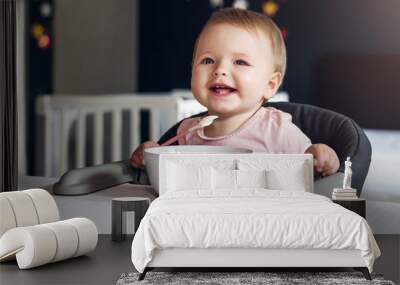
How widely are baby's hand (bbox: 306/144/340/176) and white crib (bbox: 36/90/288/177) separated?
1.17 metres

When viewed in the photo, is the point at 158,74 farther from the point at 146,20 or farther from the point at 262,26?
the point at 262,26

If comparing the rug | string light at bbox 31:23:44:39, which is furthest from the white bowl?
the rug

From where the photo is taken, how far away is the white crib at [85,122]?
6418 mm

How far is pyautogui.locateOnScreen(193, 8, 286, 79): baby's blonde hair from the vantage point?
621cm

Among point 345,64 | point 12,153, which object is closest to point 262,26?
point 345,64

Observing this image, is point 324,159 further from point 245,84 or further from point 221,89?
point 221,89

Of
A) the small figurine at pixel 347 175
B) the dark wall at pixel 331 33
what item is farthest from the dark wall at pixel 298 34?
the small figurine at pixel 347 175

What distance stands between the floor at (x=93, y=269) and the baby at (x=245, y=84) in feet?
3.66

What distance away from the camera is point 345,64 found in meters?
6.18

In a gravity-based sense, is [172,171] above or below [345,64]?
below

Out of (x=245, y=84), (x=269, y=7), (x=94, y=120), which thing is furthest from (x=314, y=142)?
(x=94, y=120)

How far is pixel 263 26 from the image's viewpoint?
6223 millimetres

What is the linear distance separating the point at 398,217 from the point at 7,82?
3147 mm

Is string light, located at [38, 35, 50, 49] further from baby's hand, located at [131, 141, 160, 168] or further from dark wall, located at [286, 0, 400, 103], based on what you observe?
→ dark wall, located at [286, 0, 400, 103]
